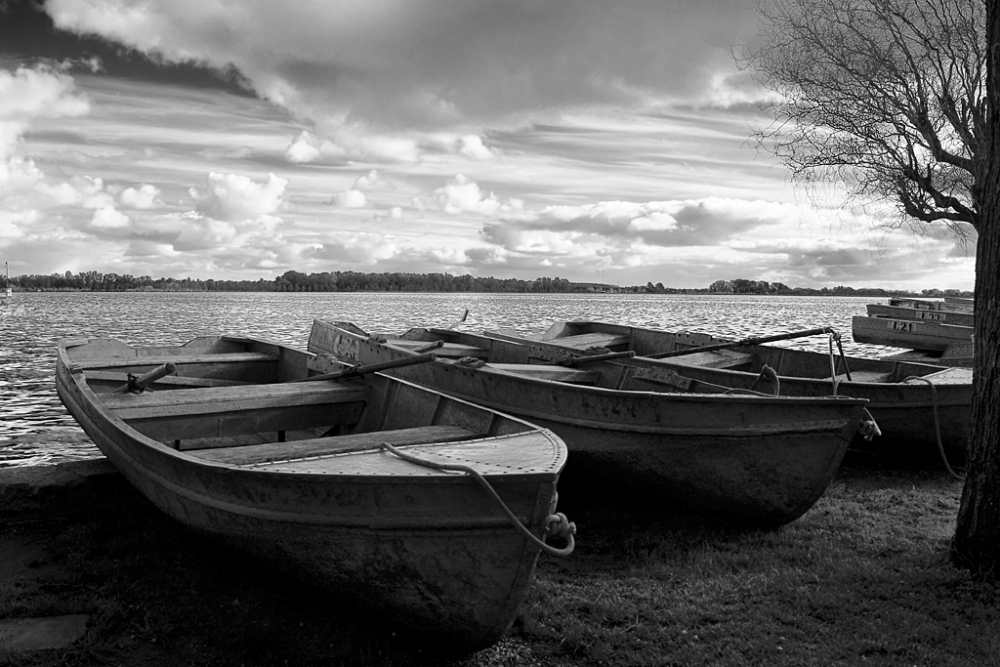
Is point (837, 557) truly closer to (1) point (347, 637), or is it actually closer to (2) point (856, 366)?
(1) point (347, 637)

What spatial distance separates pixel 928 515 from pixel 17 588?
844 cm

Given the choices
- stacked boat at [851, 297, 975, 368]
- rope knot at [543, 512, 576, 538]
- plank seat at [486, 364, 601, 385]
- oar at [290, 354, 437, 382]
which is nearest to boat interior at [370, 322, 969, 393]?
plank seat at [486, 364, 601, 385]

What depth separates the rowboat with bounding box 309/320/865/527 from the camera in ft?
22.0

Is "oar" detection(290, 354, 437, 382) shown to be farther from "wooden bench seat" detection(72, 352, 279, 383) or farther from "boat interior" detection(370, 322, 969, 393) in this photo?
"wooden bench seat" detection(72, 352, 279, 383)

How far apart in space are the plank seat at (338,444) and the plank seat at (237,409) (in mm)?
1210

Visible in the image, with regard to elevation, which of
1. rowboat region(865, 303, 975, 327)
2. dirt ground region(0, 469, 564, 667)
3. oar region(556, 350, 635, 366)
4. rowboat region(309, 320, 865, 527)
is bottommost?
dirt ground region(0, 469, 564, 667)

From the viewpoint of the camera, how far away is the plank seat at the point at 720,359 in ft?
36.4

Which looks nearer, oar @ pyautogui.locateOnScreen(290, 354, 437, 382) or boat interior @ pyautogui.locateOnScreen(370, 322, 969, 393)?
oar @ pyautogui.locateOnScreen(290, 354, 437, 382)

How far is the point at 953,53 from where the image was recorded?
15.2 m

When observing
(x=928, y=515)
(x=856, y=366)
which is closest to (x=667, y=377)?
(x=928, y=515)

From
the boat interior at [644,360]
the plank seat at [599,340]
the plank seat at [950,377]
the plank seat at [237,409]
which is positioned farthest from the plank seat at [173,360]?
the plank seat at [950,377]

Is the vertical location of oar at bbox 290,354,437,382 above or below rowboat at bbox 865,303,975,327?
below

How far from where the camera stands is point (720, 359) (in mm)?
11312

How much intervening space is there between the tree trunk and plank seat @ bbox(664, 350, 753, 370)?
5203mm
